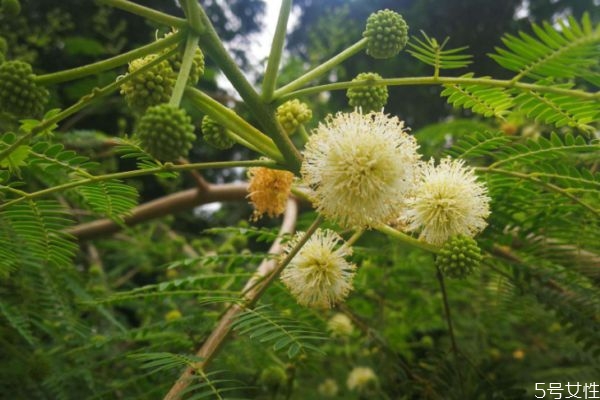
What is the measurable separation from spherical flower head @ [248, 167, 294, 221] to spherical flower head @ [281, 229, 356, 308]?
0.19 metres

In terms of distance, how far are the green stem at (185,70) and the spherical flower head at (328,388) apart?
7.16 feet

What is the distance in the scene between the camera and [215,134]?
1417mm

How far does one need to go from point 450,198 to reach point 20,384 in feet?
5.81

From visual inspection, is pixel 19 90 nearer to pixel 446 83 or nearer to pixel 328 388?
pixel 446 83

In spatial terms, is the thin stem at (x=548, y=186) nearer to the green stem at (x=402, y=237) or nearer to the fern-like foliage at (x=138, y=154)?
the green stem at (x=402, y=237)

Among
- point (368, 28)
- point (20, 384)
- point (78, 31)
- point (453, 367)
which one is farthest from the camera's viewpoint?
point (78, 31)

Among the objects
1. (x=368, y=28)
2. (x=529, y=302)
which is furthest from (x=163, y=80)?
(x=529, y=302)

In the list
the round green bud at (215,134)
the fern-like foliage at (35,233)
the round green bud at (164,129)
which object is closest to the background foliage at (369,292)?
the fern-like foliage at (35,233)

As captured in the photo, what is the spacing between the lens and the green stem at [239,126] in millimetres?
1246

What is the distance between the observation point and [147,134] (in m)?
0.94

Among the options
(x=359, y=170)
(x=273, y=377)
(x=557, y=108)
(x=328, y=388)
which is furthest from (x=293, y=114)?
(x=328, y=388)

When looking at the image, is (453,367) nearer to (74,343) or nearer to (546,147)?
(546,147)

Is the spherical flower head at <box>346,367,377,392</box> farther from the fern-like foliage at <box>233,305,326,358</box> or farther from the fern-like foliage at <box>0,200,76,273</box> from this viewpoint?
the fern-like foliage at <box>0,200,76,273</box>

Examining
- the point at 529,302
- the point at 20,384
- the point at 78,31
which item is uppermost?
the point at 78,31
